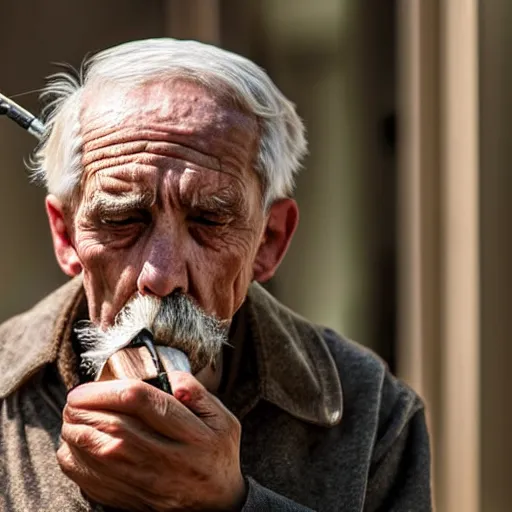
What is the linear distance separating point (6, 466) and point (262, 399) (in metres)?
0.67

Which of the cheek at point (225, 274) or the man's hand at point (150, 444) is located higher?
the cheek at point (225, 274)

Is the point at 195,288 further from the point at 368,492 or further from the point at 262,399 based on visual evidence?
the point at 368,492

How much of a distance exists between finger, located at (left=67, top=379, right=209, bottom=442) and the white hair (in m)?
0.67

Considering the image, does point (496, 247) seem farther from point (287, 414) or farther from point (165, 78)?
point (165, 78)

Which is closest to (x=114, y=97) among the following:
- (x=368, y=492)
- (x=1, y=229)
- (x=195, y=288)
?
(x=195, y=288)

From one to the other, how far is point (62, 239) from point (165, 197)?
1.26 ft

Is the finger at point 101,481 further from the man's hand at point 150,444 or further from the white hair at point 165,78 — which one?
the white hair at point 165,78

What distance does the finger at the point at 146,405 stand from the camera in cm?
284

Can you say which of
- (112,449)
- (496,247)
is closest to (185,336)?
(112,449)

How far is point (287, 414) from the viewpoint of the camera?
3605mm

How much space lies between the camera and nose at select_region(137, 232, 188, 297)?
3.14 metres

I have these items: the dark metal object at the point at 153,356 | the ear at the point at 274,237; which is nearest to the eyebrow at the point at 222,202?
the ear at the point at 274,237

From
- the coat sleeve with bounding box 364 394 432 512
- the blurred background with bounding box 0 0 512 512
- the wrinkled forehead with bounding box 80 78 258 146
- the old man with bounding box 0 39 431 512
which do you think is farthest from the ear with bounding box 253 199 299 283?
the blurred background with bounding box 0 0 512 512

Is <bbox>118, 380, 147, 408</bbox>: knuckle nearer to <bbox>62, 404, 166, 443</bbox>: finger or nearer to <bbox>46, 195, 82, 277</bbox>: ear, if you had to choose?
<bbox>62, 404, 166, 443</bbox>: finger
